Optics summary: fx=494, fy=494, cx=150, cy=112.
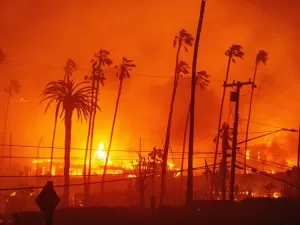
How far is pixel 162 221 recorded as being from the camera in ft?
135

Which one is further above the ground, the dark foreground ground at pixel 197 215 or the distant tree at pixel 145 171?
the distant tree at pixel 145 171

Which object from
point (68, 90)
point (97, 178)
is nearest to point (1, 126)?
point (97, 178)

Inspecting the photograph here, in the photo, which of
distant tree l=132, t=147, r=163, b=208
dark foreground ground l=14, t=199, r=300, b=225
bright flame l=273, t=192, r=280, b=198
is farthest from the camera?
bright flame l=273, t=192, r=280, b=198

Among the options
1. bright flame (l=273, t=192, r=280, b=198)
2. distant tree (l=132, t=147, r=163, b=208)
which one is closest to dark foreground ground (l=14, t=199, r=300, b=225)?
distant tree (l=132, t=147, r=163, b=208)

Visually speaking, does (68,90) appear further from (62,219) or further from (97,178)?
(97,178)

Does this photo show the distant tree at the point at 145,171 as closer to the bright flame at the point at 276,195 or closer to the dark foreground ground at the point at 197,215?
the dark foreground ground at the point at 197,215

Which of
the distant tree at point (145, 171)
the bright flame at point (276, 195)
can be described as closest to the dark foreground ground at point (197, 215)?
the distant tree at point (145, 171)

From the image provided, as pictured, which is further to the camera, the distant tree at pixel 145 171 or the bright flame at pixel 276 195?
the bright flame at pixel 276 195

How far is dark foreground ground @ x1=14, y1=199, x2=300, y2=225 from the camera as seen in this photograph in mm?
39750

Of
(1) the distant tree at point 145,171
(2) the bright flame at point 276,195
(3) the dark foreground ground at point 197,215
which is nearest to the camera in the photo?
(3) the dark foreground ground at point 197,215

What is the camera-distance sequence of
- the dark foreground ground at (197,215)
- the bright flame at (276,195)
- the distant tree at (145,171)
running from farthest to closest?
the bright flame at (276,195) < the distant tree at (145,171) < the dark foreground ground at (197,215)

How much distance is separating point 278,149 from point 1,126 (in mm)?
77822

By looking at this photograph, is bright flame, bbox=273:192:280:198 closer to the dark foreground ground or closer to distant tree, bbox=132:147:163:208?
distant tree, bbox=132:147:163:208

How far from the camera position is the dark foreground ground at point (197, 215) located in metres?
39.8
